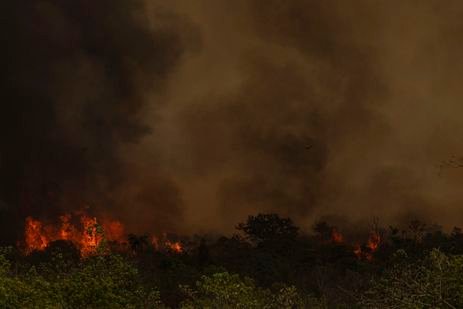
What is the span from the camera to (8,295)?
3022cm

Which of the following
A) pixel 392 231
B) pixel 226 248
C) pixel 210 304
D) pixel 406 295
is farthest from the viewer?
pixel 392 231

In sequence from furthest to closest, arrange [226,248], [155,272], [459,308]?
1. [226,248]
2. [155,272]
3. [459,308]

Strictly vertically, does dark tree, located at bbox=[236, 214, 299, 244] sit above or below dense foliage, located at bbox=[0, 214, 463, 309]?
above

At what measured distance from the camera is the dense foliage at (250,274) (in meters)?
32.9

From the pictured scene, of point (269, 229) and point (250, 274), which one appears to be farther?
point (269, 229)

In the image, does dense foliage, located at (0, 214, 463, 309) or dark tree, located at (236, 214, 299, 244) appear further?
dark tree, located at (236, 214, 299, 244)

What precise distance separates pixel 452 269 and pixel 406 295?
5289 millimetres

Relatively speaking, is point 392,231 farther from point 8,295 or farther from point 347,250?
point 8,295

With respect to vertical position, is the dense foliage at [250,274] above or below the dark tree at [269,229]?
below

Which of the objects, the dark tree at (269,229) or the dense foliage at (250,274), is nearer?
the dense foliage at (250,274)

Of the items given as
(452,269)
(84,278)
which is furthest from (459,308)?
(84,278)

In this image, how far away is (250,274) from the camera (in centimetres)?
10469

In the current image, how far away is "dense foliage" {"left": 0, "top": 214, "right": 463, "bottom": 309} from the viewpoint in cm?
3291

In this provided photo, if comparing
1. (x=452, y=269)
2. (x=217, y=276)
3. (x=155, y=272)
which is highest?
(x=155, y=272)
